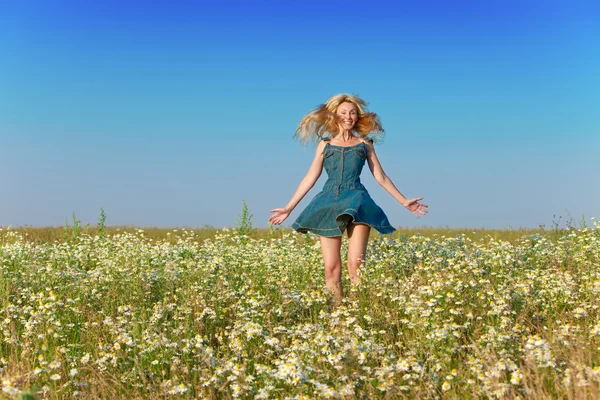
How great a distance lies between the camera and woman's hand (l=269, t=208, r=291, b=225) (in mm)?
8742

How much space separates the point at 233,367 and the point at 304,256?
5.64 m

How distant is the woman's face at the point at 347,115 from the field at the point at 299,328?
6.64ft

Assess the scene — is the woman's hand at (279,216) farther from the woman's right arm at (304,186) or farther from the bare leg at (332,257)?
the bare leg at (332,257)

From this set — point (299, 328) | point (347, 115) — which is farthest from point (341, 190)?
point (299, 328)

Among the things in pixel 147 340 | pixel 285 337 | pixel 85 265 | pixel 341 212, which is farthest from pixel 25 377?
pixel 85 265

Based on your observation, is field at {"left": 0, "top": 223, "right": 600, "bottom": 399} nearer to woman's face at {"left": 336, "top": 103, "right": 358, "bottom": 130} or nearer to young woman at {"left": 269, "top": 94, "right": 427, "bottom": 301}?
young woman at {"left": 269, "top": 94, "right": 427, "bottom": 301}

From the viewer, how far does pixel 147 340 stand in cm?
556

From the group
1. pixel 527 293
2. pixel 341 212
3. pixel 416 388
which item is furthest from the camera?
pixel 341 212

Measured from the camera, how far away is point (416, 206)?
8945 millimetres

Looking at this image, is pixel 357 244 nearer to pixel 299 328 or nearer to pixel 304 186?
pixel 304 186

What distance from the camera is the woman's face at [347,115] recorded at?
884cm

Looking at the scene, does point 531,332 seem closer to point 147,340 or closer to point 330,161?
point 330,161

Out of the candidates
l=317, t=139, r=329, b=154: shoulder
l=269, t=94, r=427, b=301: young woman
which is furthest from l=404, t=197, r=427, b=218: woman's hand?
l=317, t=139, r=329, b=154: shoulder

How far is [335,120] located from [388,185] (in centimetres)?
127
